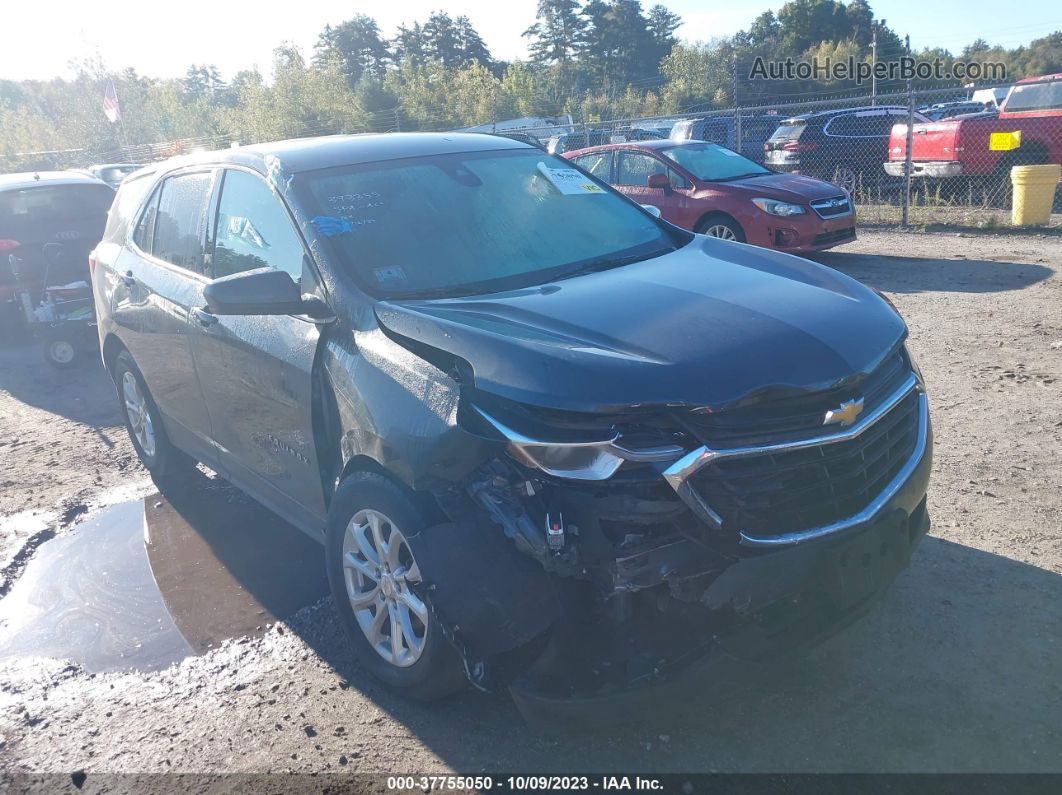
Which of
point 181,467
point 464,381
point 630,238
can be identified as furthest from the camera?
point 181,467

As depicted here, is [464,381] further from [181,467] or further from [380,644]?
[181,467]

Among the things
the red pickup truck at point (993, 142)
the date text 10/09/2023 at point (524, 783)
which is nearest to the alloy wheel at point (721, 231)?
the red pickup truck at point (993, 142)

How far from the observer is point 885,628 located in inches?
133

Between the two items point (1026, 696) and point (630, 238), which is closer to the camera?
point (1026, 696)

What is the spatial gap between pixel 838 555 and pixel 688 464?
58cm

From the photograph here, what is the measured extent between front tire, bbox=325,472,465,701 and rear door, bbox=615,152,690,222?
28.1ft

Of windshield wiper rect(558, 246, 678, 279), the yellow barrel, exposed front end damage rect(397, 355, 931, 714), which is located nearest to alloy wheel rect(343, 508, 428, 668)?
exposed front end damage rect(397, 355, 931, 714)

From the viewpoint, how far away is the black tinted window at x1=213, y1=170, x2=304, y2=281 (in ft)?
12.2

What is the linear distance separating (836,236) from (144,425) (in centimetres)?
824

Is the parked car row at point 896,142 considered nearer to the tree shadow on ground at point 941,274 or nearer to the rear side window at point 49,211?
the tree shadow on ground at point 941,274

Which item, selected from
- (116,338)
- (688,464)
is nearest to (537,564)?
(688,464)

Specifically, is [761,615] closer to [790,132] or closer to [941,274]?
[941,274]
